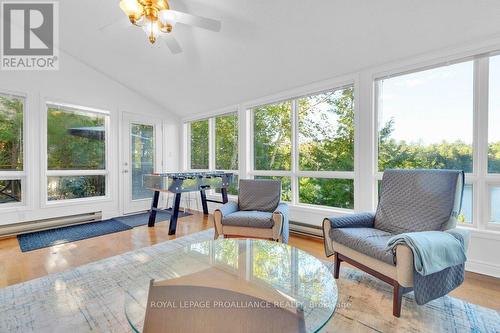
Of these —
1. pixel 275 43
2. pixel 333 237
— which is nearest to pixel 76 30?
pixel 275 43

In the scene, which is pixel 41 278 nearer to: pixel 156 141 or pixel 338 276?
pixel 338 276

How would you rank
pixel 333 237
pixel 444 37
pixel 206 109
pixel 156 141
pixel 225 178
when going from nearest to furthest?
1. pixel 333 237
2. pixel 444 37
3. pixel 225 178
4. pixel 206 109
5. pixel 156 141

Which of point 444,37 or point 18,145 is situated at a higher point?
point 444,37

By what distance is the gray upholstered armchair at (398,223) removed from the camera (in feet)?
5.23

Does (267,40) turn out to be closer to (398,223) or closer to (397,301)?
(398,223)

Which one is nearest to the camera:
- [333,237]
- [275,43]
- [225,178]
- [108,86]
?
[333,237]

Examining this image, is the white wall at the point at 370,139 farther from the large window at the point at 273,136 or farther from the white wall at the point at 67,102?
the white wall at the point at 67,102

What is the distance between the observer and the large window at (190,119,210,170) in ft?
16.9

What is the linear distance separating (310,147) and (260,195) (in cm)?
107

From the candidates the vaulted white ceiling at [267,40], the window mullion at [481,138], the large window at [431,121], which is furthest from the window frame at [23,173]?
the window mullion at [481,138]

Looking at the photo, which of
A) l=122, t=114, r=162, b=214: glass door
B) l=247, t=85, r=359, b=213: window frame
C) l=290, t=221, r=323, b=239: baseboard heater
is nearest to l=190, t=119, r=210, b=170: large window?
l=122, t=114, r=162, b=214: glass door

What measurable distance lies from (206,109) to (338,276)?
3.80 m

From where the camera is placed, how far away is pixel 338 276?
2121mm

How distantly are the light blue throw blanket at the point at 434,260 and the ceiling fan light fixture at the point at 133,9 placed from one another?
259 cm
